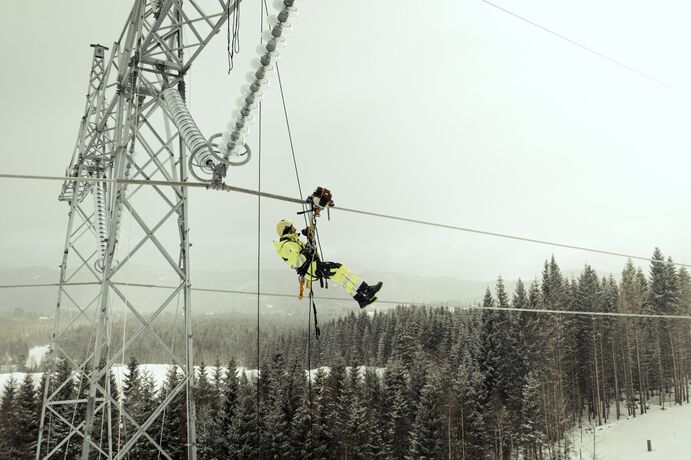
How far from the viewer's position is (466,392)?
36.7 metres

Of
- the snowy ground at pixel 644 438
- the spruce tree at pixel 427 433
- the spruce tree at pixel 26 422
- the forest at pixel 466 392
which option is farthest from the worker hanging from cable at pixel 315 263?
the spruce tree at pixel 26 422

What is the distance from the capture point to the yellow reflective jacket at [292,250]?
7.37 m

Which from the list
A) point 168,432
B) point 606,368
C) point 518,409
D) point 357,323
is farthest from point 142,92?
point 357,323

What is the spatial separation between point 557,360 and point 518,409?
5710mm

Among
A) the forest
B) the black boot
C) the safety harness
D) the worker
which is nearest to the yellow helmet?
the worker

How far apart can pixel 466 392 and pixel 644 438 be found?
11898 mm

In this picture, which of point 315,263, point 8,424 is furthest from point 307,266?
point 8,424

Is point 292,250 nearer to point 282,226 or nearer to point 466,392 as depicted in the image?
point 282,226

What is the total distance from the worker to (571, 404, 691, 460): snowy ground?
30.4 metres

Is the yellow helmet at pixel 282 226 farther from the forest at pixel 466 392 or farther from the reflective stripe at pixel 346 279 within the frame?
the forest at pixel 466 392

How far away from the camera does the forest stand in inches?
1236

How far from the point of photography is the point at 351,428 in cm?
3288

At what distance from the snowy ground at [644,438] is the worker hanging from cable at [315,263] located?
30412 mm

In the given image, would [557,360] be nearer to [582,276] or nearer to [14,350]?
[582,276]
